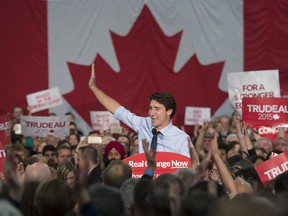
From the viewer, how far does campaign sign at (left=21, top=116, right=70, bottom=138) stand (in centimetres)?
1523

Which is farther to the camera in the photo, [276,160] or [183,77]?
[183,77]

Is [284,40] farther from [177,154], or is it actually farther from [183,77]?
[177,154]

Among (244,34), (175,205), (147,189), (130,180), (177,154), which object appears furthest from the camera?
(244,34)

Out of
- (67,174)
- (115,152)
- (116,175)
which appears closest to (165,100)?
(67,174)

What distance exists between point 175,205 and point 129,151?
28.1 ft

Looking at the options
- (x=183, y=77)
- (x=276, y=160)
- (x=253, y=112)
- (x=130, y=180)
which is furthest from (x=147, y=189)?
(x=183, y=77)

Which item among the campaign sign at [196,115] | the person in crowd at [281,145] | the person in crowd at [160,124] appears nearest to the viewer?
the person in crowd at [160,124]

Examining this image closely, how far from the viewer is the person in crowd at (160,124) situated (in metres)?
8.22

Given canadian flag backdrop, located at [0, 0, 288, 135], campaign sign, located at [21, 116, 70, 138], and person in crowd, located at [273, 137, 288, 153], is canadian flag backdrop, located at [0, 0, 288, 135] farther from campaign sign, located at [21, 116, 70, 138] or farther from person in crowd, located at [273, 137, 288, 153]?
person in crowd, located at [273, 137, 288, 153]

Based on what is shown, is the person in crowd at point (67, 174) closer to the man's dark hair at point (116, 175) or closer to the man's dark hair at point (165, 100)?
the man's dark hair at point (165, 100)

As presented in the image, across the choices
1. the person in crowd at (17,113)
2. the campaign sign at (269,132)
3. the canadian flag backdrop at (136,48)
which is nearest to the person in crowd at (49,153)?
the campaign sign at (269,132)

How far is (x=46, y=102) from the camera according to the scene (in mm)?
19578

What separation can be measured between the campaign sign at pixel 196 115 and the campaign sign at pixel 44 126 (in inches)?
172

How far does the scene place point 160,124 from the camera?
8289 mm
